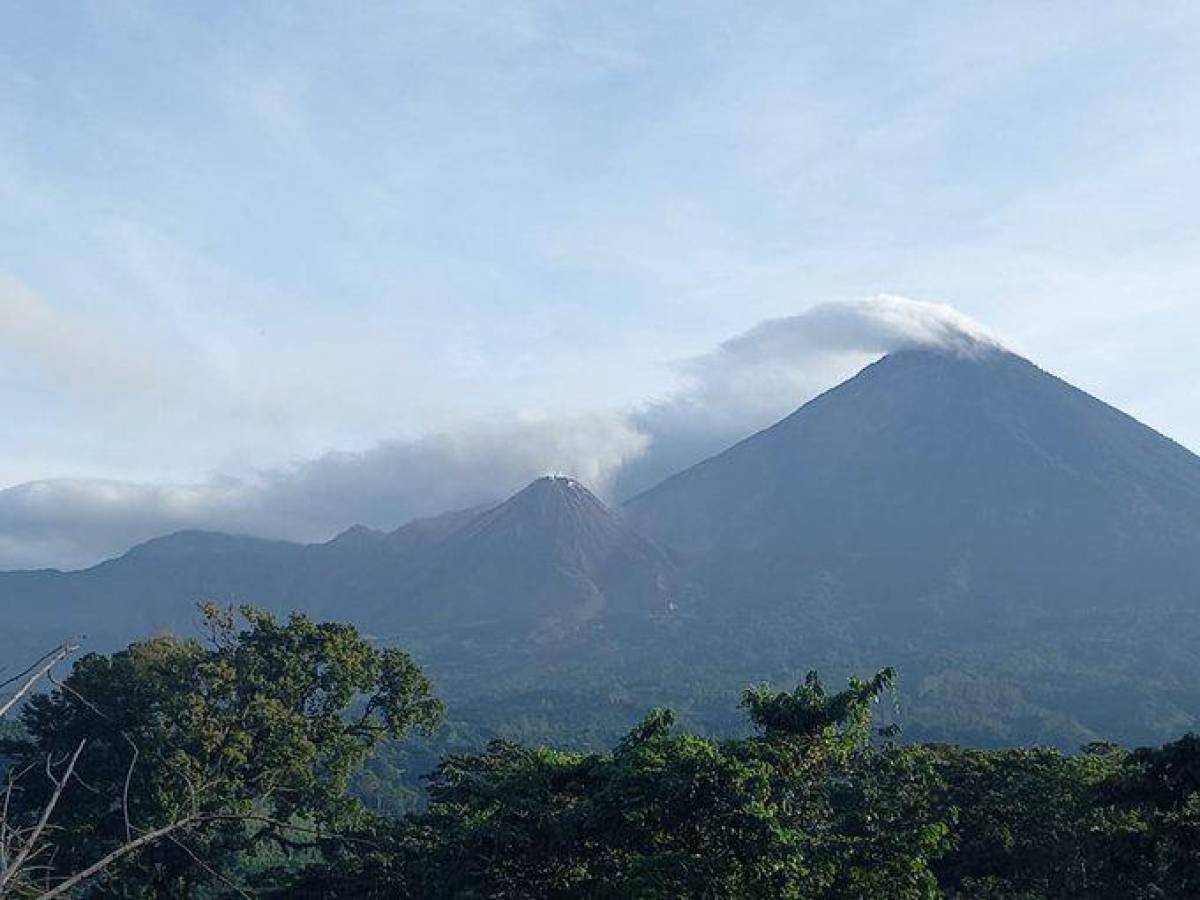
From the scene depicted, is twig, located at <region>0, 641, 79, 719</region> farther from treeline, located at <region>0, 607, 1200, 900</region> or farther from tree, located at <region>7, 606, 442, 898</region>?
tree, located at <region>7, 606, 442, 898</region>

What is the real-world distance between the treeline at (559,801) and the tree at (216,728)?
7 centimetres

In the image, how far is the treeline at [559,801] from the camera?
13.1 m

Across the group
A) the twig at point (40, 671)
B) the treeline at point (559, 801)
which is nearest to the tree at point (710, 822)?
the treeline at point (559, 801)

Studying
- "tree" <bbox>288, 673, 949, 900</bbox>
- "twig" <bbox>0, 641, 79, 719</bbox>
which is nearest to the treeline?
"tree" <bbox>288, 673, 949, 900</bbox>

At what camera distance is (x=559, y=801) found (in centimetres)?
1669

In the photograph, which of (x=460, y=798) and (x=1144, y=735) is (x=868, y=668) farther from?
(x=460, y=798)

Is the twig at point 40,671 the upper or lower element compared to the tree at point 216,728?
upper

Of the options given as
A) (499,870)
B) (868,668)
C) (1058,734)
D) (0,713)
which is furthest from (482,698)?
(0,713)

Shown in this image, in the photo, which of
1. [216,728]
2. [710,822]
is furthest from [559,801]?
[216,728]

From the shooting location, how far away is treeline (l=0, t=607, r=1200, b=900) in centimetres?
1312

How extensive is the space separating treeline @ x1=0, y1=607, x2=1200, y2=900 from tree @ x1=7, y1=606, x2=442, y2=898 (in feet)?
0.23

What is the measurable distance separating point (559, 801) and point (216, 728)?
13.1m

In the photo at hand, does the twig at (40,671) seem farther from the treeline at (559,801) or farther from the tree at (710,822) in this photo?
the tree at (710,822)

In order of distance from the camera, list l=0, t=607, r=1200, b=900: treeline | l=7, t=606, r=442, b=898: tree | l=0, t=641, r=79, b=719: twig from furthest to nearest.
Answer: l=7, t=606, r=442, b=898: tree < l=0, t=607, r=1200, b=900: treeline < l=0, t=641, r=79, b=719: twig
